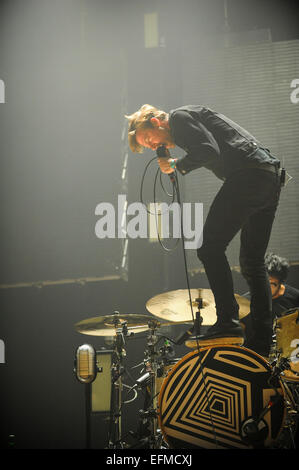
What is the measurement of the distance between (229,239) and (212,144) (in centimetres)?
46

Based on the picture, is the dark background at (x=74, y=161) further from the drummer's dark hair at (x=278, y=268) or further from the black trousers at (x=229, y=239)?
the black trousers at (x=229, y=239)

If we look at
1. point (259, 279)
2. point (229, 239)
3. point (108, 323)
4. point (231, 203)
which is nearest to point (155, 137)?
point (231, 203)

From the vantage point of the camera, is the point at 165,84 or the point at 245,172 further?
the point at 165,84

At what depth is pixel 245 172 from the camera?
2393 millimetres

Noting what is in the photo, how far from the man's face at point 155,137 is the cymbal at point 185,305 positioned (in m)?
0.80

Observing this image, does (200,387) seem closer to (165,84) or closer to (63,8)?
(165,84)

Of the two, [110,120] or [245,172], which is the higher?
[110,120]

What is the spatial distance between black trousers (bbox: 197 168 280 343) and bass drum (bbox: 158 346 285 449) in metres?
0.20

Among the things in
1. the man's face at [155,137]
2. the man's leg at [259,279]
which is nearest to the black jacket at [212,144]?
the man's face at [155,137]

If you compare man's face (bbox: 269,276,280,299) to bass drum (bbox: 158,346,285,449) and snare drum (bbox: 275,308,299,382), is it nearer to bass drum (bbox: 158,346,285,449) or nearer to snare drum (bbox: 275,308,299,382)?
snare drum (bbox: 275,308,299,382)

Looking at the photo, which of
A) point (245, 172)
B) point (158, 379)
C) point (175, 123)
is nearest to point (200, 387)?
point (158, 379)

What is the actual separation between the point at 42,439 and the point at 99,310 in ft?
3.27
